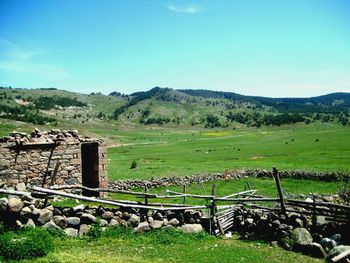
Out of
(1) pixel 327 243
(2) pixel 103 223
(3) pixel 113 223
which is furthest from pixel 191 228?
(1) pixel 327 243

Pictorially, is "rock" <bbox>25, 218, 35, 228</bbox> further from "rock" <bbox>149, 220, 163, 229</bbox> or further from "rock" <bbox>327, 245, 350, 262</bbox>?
"rock" <bbox>327, 245, 350, 262</bbox>

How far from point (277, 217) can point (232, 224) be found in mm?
2396

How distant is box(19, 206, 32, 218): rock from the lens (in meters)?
12.5

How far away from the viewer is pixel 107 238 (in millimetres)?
12867

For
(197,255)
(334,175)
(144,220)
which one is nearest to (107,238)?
(144,220)

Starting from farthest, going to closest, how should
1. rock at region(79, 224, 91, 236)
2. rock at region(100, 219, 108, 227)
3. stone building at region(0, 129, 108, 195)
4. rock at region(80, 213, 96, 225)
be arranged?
1. stone building at region(0, 129, 108, 195)
2. rock at region(100, 219, 108, 227)
3. rock at region(80, 213, 96, 225)
4. rock at region(79, 224, 91, 236)

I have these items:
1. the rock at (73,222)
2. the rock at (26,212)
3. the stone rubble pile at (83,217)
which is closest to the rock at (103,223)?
the stone rubble pile at (83,217)

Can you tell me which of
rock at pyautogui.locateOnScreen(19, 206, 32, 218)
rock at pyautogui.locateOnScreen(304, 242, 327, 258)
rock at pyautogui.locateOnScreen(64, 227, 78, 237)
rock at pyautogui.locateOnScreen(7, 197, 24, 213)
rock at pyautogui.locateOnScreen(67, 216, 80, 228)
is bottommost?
rock at pyautogui.locateOnScreen(304, 242, 327, 258)

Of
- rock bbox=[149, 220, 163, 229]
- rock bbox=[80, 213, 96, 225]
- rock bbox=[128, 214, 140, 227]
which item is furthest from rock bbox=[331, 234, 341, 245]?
rock bbox=[80, 213, 96, 225]

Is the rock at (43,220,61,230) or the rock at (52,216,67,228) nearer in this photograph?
the rock at (43,220,61,230)

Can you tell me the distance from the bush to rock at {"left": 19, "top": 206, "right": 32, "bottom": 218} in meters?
1.43

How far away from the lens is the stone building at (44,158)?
1933 cm

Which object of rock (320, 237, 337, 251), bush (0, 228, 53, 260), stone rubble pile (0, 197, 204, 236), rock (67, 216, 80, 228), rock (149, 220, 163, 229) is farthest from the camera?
rock (149, 220, 163, 229)

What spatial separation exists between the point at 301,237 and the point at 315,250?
2.44 ft
